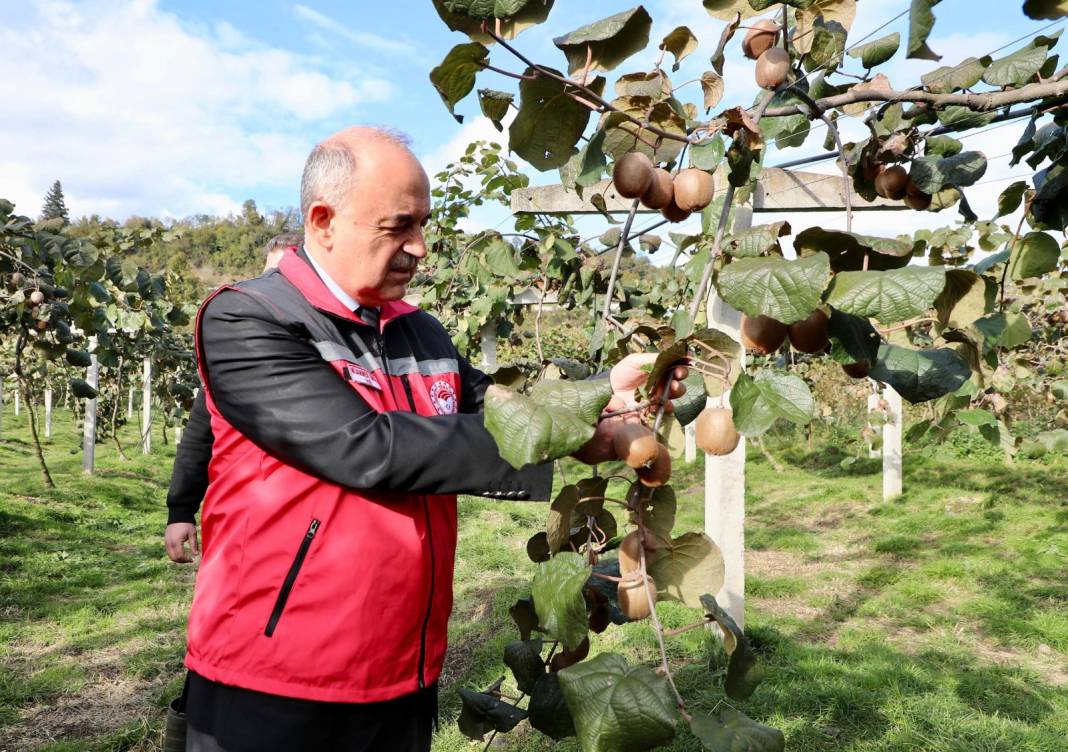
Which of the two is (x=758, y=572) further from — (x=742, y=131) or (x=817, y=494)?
(x=742, y=131)

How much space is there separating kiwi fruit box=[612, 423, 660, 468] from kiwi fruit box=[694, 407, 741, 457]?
0.06 metres

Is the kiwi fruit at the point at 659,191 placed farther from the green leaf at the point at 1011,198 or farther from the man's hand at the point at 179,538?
the man's hand at the point at 179,538

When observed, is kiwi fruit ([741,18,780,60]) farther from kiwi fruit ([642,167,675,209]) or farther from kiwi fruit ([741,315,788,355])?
kiwi fruit ([741,315,788,355])

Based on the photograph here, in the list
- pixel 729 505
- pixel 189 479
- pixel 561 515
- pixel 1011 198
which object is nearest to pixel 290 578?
pixel 561 515

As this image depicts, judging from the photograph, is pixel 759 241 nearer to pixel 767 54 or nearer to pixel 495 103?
pixel 767 54

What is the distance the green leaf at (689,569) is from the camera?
0.97 m

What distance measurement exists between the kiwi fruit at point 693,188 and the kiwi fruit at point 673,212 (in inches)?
0.9

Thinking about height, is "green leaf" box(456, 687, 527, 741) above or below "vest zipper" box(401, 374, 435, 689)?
below

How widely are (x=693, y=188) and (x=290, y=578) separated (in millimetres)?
876

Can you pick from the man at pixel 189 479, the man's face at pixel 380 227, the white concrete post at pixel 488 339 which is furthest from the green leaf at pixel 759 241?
the white concrete post at pixel 488 339

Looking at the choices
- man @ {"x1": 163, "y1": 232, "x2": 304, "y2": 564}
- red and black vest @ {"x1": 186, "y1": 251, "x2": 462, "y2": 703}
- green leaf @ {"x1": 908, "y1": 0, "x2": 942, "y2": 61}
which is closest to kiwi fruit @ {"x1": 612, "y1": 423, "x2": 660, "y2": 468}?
red and black vest @ {"x1": 186, "y1": 251, "x2": 462, "y2": 703}

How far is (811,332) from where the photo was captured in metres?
0.89

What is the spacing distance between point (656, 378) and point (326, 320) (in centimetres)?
70

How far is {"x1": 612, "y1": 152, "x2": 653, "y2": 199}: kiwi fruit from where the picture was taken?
98 centimetres
